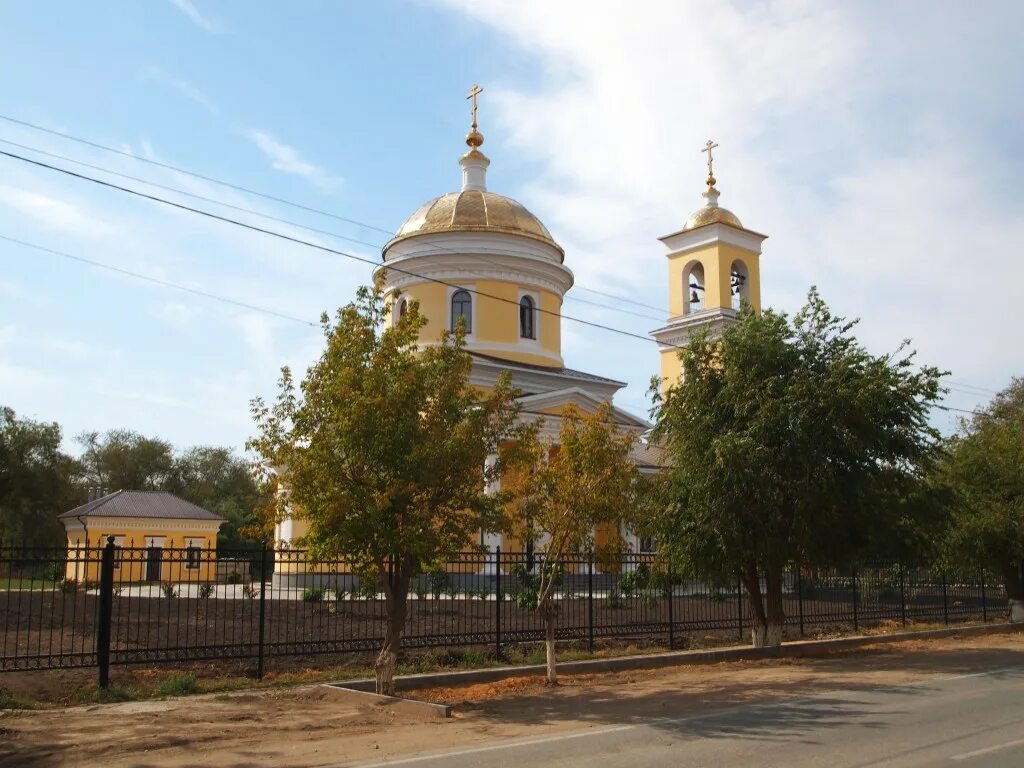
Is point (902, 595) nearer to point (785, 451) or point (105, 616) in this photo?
point (785, 451)

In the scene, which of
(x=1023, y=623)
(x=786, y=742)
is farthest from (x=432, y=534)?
(x=1023, y=623)

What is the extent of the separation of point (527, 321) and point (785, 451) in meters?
22.4

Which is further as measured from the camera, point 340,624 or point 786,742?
point 340,624

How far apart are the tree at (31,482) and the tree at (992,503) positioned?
158 ft

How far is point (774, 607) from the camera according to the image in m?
18.3

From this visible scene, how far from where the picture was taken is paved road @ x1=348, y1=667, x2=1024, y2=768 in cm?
838

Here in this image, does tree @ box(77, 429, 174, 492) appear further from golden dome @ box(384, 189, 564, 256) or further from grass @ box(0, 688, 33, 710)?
grass @ box(0, 688, 33, 710)

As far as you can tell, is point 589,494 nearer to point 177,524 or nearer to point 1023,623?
point 1023,623

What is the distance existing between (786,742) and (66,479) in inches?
2320

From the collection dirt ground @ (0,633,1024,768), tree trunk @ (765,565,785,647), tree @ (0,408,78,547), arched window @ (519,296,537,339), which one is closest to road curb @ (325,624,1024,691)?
tree trunk @ (765,565,785,647)

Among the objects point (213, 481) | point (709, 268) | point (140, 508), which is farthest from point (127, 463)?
point (709, 268)

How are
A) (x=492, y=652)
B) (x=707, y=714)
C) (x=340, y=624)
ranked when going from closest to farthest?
1. (x=707, y=714)
2. (x=492, y=652)
3. (x=340, y=624)

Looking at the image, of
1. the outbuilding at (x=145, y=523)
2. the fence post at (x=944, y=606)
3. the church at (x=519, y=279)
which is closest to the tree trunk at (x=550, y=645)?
the fence post at (x=944, y=606)

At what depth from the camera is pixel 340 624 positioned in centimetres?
2020
